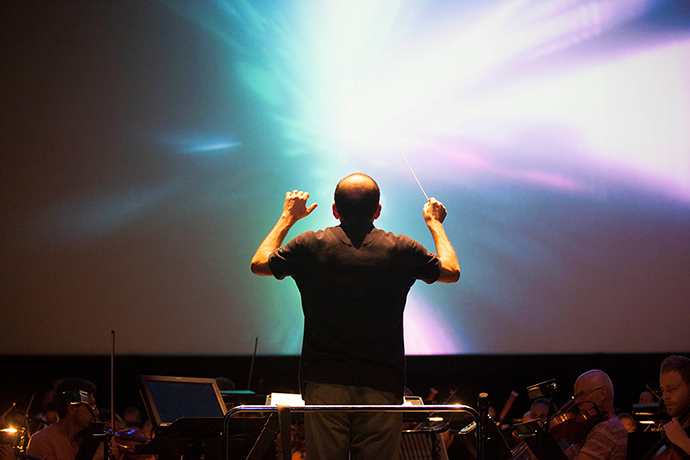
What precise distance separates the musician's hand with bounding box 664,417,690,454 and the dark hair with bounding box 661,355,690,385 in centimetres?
25

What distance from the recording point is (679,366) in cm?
239

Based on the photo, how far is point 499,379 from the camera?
201 inches

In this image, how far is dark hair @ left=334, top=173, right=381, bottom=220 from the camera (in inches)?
72.6

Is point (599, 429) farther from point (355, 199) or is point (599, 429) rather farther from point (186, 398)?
point (186, 398)

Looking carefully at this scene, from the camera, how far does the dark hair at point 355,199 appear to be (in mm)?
1843

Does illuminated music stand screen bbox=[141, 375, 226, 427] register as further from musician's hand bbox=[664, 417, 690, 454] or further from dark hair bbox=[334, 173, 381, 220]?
musician's hand bbox=[664, 417, 690, 454]

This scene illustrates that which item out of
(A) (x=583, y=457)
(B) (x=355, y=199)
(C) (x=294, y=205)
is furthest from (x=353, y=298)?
(A) (x=583, y=457)

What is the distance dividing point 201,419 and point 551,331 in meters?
3.08

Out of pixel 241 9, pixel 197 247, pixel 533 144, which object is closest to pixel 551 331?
pixel 533 144

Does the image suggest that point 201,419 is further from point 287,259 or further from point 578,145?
point 578,145

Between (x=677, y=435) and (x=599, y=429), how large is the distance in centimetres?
42

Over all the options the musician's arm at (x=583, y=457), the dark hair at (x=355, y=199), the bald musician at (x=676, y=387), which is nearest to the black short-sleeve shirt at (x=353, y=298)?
the dark hair at (x=355, y=199)

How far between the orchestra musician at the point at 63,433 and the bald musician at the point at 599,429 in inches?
83.3

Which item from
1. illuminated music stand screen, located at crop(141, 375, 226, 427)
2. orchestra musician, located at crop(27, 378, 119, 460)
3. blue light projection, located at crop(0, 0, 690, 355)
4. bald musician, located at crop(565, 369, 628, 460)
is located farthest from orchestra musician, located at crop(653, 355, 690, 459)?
orchestra musician, located at crop(27, 378, 119, 460)
